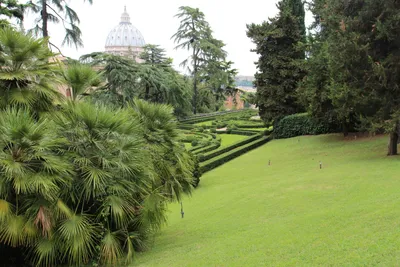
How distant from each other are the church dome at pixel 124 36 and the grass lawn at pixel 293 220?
396ft

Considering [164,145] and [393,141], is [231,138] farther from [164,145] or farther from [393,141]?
[164,145]

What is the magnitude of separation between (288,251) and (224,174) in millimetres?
11085

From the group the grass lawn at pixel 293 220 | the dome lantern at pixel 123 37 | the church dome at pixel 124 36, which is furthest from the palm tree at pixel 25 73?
the church dome at pixel 124 36

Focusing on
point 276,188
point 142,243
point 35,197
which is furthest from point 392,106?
point 35,197

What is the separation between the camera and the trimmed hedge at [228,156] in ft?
61.4

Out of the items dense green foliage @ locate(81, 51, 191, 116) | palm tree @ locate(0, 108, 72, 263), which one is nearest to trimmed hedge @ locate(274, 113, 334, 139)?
dense green foliage @ locate(81, 51, 191, 116)

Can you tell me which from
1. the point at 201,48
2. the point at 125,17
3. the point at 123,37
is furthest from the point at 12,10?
the point at 125,17

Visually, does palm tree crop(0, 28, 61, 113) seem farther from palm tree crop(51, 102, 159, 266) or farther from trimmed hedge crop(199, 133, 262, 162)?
trimmed hedge crop(199, 133, 262, 162)

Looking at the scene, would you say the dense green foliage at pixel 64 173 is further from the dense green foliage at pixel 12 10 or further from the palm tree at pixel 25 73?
the dense green foliage at pixel 12 10

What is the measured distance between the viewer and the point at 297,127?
26.9 metres

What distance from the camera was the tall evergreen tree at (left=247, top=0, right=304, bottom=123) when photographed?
27.6 metres

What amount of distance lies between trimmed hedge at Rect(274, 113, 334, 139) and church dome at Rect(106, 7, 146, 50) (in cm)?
10881

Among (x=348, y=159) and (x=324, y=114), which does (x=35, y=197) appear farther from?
(x=324, y=114)

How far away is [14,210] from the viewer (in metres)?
6.27
